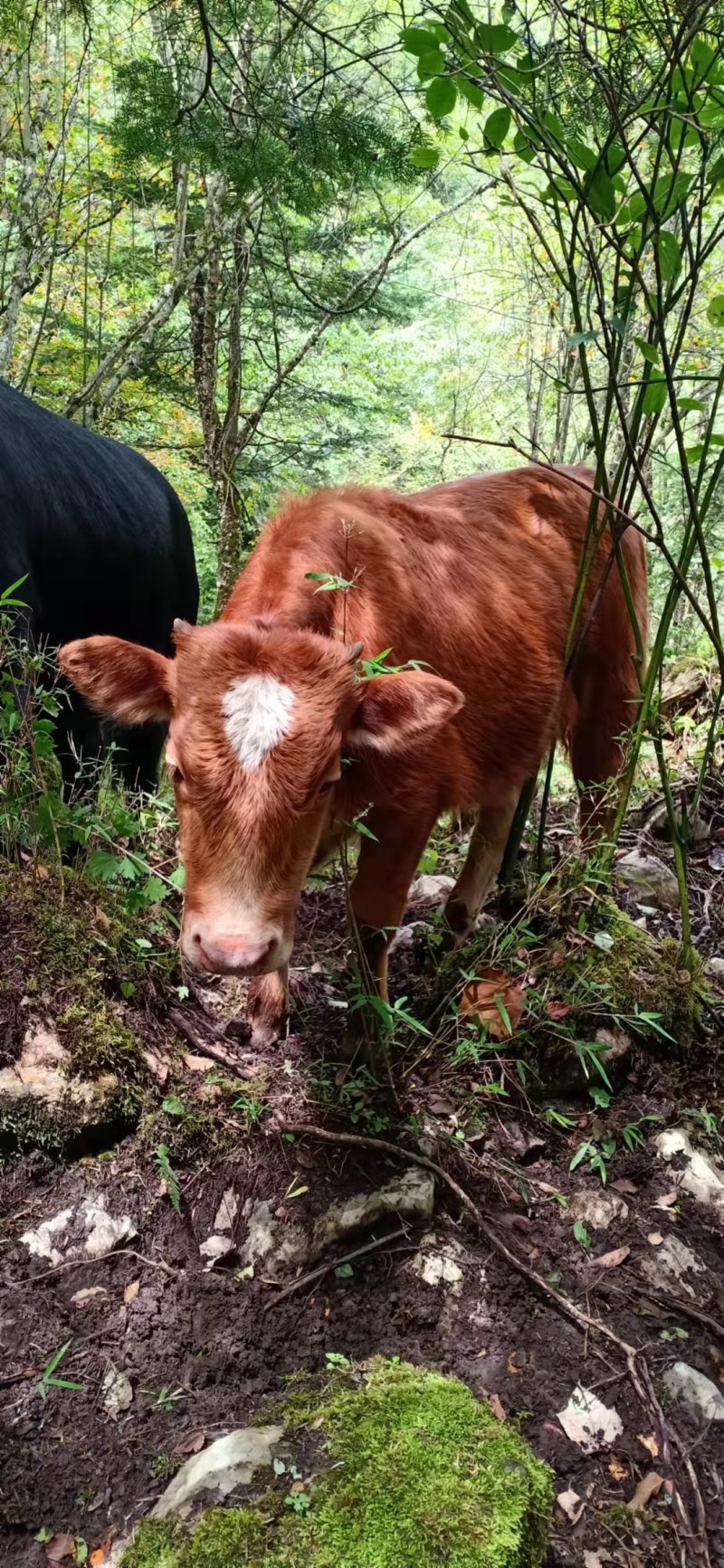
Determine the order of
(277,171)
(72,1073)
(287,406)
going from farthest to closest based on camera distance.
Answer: (287,406)
(277,171)
(72,1073)

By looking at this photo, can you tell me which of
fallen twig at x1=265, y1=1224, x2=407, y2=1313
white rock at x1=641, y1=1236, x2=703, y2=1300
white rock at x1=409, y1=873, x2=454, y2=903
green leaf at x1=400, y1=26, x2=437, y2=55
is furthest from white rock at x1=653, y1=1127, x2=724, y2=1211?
green leaf at x1=400, y1=26, x2=437, y2=55

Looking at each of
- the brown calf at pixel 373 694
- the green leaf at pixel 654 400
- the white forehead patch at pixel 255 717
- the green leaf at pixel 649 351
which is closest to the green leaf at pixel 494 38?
the green leaf at pixel 649 351

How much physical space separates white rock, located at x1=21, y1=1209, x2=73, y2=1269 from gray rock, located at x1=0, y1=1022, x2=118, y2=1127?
0.79 ft

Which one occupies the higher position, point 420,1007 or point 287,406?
point 287,406

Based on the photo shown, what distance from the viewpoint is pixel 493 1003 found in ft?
10.3

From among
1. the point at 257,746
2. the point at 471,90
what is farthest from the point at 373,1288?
the point at 471,90

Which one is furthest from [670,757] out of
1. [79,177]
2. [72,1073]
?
[79,177]

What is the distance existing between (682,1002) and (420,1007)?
1.00 metres

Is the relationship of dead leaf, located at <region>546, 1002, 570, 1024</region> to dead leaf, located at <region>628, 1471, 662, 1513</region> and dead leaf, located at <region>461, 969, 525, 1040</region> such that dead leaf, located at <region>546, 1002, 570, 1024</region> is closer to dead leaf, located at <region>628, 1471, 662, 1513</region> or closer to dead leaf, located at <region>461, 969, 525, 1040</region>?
dead leaf, located at <region>461, 969, 525, 1040</region>

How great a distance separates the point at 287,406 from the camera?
31.4ft

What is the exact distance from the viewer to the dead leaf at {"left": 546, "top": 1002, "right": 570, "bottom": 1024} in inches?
121

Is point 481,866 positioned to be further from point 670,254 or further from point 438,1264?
point 670,254

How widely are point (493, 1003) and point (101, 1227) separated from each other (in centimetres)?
155

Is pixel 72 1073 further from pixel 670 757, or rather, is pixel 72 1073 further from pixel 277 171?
pixel 670 757
